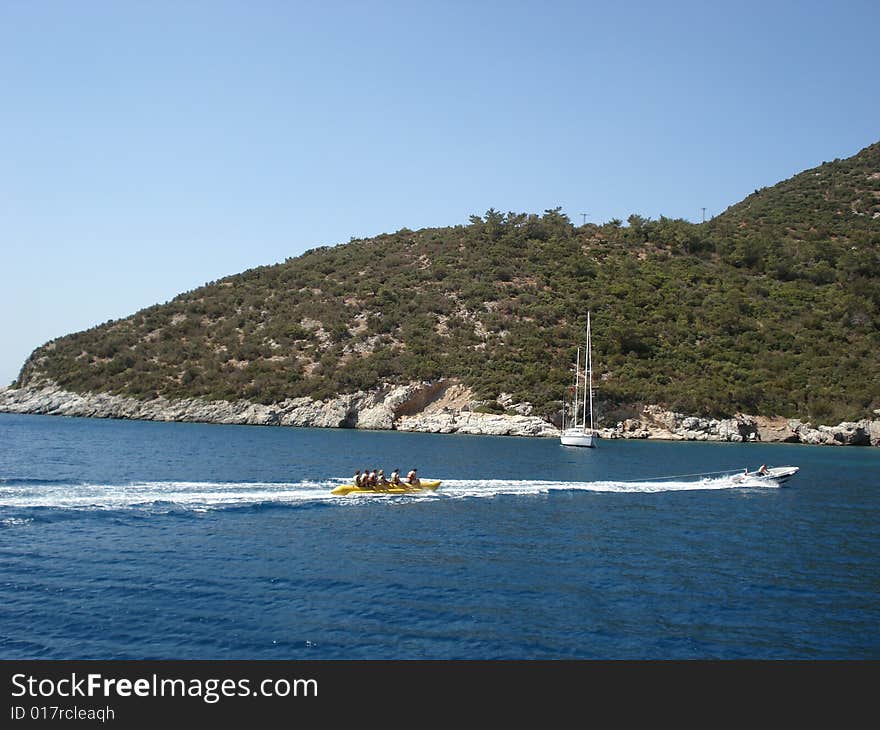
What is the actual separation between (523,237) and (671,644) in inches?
4260

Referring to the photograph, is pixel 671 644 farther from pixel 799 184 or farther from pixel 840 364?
pixel 799 184

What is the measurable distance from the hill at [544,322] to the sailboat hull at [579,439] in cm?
1363

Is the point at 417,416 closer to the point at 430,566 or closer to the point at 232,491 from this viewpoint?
the point at 232,491

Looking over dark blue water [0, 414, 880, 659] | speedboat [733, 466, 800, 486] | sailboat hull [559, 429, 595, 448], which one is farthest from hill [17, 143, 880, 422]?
dark blue water [0, 414, 880, 659]

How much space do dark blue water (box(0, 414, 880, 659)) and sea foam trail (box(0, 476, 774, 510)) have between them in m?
0.16

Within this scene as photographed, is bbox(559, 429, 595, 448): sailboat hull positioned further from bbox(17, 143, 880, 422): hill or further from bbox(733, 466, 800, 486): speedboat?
bbox(733, 466, 800, 486): speedboat

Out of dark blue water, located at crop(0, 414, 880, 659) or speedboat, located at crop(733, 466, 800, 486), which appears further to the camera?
speedboat, located at crop(733, 466, 800, 486)

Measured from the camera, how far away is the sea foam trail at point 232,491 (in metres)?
28.4

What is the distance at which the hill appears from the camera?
261 ft

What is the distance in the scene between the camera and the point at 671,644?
49.1 ft

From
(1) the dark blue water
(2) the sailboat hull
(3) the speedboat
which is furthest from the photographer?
(2) the sailboat hull

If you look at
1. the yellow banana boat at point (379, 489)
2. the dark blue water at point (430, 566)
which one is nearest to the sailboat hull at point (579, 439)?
the dark blue water at point (430, 566)

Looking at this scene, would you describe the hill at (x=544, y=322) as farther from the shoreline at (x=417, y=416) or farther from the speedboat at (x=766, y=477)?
the speedboat at (x=766, y=477)
